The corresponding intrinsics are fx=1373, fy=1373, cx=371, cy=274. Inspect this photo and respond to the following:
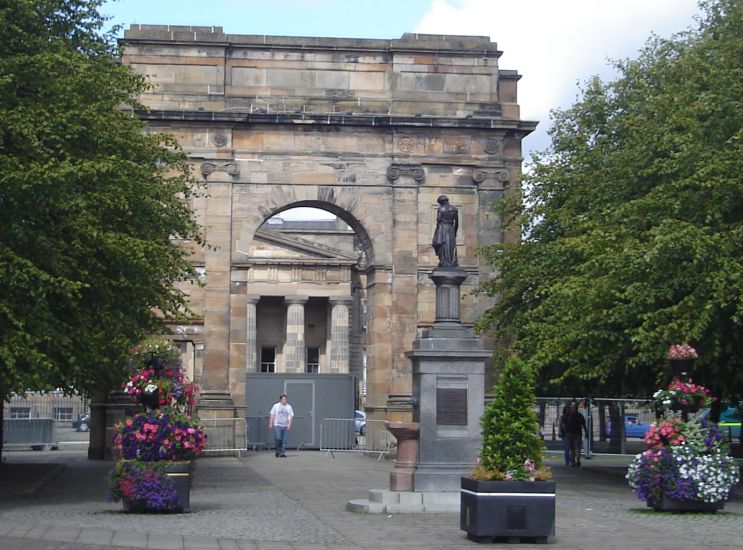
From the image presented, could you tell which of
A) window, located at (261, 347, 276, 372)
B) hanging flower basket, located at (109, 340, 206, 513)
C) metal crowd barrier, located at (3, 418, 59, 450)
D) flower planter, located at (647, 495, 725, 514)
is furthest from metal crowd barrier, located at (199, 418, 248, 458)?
window, located at (261, 347, 276, 372)

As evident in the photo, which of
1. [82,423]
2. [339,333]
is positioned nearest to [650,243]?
[82,423]

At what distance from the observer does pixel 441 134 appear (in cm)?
3816

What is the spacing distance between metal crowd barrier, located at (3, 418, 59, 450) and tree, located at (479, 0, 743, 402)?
17.7 metres

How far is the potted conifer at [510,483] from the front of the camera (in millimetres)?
16344

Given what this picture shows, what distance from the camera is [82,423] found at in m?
65.6

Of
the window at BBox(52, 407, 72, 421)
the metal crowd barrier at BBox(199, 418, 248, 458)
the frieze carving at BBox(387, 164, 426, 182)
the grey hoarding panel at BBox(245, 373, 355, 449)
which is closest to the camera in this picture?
the metal crowd barrier at BBox(199, 418, 248, 458)

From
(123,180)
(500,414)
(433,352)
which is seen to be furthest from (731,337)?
(123,180)

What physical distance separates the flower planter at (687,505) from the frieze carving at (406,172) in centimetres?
1840

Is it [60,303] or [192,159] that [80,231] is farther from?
[192,159]

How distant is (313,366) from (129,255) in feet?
180

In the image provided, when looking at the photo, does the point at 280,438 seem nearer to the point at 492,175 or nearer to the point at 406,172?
the point at 406,172

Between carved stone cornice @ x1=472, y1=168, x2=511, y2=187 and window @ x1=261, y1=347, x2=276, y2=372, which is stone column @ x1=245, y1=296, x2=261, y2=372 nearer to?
window @ x1=261, y1=347, x2=276, y2=372

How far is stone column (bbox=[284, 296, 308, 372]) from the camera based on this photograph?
72.5 m

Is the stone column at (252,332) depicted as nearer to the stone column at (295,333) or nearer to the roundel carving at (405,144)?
the stone column at (295,333)
